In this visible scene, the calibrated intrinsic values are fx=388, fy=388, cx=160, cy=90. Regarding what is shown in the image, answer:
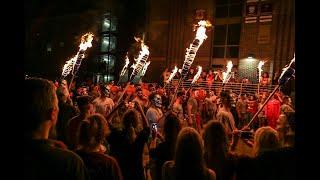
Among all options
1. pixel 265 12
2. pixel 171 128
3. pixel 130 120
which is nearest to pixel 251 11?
pixel 265 12

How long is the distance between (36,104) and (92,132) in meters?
1.85

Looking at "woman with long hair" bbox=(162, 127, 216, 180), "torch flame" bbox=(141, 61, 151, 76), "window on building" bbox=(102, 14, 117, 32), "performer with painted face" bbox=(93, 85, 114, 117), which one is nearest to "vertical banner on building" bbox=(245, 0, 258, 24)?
"torch flame" bbox=(141, 61, 151, 76)

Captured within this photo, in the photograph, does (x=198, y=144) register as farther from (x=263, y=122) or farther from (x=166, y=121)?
(x=263, y=122)

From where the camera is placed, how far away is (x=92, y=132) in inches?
170

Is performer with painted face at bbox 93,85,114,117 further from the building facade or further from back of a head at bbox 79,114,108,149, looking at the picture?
the building facade

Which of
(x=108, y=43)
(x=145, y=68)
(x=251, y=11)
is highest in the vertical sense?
(x=251, y=11)

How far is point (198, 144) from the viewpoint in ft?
12.6

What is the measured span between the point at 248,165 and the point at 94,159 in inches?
67.7

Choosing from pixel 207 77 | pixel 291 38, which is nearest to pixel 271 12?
pixel 291 38

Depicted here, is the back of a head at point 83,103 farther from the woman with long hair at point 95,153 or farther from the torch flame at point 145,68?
the torch flame at point 145,68

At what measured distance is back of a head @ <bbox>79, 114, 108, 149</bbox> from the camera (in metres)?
4.21

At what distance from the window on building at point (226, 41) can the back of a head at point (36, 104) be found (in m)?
26.8

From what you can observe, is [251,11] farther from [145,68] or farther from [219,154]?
[219,154]

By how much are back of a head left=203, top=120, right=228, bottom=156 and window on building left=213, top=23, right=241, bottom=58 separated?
24618mm
